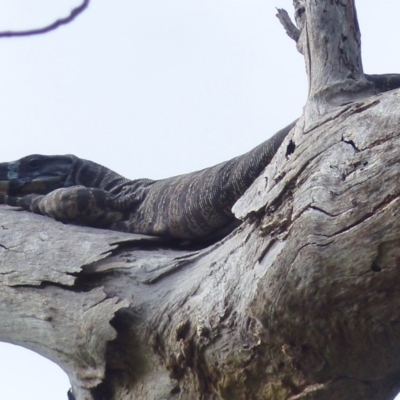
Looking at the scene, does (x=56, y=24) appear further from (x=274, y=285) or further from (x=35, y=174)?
(x=35, y=174)

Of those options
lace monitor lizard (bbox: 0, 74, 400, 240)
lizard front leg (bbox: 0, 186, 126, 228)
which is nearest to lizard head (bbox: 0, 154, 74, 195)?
lace monitor lizard (bbox: 0, 74, 400, 240)

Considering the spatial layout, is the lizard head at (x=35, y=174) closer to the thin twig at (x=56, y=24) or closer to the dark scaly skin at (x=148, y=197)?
the dark scaly skin at (x=148, y=197)

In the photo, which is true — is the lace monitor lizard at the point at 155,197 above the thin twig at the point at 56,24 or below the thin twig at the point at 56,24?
below

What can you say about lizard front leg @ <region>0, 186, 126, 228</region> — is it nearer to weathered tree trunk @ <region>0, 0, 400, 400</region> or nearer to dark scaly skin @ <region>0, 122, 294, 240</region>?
dark scaly skin @ <region>0, 122, 294, 240</region>

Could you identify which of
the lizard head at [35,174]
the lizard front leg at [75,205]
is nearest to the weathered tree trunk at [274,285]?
the lizard front leg at [75,205]

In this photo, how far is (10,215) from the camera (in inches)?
171

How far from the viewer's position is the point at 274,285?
260 cm

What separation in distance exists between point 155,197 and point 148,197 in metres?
0.09

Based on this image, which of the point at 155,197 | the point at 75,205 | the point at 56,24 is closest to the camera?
the point at 56,24

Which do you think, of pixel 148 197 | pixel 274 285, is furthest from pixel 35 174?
pixel 274 285

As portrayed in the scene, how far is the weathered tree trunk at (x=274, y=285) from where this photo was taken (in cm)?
252

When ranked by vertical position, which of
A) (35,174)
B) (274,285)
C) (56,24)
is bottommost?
(274,285)

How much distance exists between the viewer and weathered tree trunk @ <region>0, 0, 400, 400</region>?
252 centimetres

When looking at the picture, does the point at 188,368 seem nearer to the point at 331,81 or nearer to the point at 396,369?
the point at 396,369
